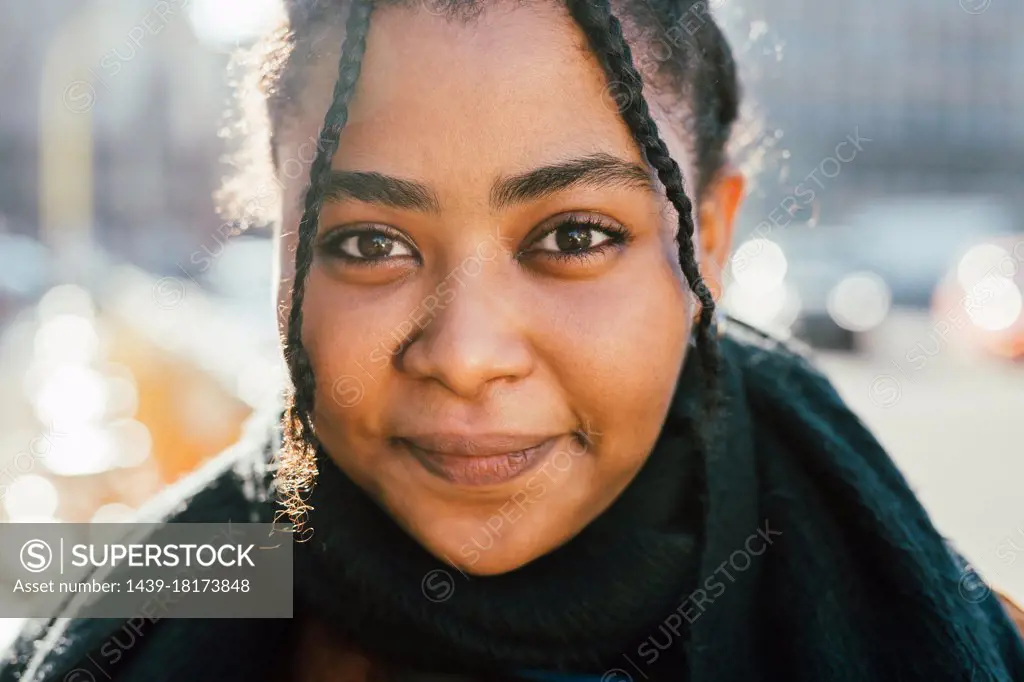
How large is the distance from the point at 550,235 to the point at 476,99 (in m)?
0.25

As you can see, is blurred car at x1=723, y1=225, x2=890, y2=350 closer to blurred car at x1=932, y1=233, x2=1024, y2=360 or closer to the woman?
blurred car at x1=932, y1=233, x2=1024, y2=360

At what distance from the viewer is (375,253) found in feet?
5.16

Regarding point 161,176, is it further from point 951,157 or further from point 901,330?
point 951,157

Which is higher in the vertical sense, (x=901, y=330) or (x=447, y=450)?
(x=901, y=330)

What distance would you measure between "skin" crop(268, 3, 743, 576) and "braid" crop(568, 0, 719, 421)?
0.8 inches

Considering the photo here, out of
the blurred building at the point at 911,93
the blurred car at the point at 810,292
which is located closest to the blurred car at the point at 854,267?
the blurred car at the point at 810,292

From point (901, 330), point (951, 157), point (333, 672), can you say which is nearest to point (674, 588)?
point (333, 672)

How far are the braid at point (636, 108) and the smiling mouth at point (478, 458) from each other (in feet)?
1.25

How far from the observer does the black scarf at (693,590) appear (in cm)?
158

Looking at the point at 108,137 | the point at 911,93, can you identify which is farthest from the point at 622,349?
the point at 911,93

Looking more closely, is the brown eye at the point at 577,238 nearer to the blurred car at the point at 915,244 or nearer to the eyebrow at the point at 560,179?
the eyebrow at the point at 560,179

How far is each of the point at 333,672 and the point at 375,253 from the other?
772 mm

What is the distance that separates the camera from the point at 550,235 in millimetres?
1538

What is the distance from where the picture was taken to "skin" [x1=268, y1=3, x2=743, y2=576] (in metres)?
1.44
